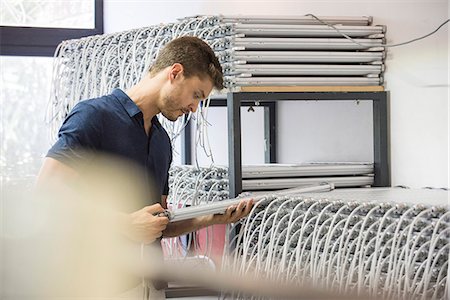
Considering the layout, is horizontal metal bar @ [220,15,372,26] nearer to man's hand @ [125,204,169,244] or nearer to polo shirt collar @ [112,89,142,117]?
polo shirt collar @ [112,89,142,117]

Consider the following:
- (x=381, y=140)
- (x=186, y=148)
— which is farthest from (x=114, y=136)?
(x=186, y=148)

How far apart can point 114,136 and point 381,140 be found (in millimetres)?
1017

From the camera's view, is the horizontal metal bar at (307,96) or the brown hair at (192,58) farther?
the horizontal metal bar at (307,96)

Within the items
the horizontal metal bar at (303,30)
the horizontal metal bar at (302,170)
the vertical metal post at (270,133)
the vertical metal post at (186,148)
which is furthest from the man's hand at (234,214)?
the vertical metal post at (186,148)

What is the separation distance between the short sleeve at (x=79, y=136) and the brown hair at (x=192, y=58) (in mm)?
253

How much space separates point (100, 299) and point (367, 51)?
54.2 inches

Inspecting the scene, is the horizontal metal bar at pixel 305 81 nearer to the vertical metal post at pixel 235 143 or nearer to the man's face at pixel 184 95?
the vertical metal post at pixel 235 143

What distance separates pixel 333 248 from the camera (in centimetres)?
177

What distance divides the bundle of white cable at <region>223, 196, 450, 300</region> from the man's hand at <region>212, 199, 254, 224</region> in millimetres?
26

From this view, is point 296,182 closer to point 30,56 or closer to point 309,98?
point 309,98

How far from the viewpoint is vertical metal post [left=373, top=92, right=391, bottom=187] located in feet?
8.18

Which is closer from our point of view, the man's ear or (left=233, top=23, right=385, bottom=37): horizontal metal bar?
the man's ear

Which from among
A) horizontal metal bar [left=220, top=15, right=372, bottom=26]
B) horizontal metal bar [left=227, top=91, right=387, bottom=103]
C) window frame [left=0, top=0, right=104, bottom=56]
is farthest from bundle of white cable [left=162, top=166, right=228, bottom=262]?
window frame [left=0, top=0, right=104, bottom=56]

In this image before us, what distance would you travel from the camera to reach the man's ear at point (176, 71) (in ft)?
6.41
